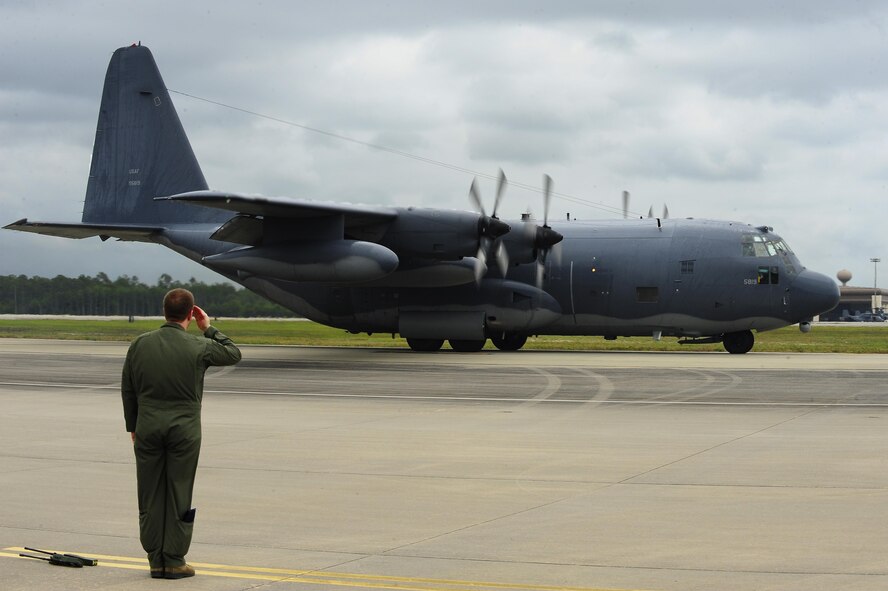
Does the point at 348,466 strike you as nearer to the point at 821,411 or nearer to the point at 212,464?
the point at 212,464

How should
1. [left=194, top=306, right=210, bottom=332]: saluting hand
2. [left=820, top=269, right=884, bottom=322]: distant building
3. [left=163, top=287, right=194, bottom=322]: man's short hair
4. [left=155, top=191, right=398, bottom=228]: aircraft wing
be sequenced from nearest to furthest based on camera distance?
[left=163, top=287, right=194, bottom=322]: man's short hair → [left=194, top=306, right=210, bottom=332]: saluting hand → [left=155, top=191, right=398, bottom=228]: aircraft wing → [left=820, top=269, right=884, bottom=322]: distant building

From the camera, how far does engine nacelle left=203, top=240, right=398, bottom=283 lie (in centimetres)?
3069

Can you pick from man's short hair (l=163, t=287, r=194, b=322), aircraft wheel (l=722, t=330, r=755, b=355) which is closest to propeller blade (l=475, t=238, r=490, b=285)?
aircraft wheel (l=722, t=330, r=755, b=355)

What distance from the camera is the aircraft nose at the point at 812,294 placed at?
33969 millimetres

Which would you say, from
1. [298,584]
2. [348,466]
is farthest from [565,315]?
[298,584]

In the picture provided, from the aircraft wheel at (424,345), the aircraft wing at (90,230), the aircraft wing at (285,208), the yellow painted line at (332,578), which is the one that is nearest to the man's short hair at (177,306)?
the yellow painted line at (332,578)

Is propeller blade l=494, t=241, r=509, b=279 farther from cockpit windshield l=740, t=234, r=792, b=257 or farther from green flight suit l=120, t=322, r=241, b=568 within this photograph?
green flight suit l=120, t=322, r=241, b=568

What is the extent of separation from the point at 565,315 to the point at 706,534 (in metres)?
27.7

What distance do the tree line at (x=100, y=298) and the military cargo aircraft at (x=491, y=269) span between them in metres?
12.3

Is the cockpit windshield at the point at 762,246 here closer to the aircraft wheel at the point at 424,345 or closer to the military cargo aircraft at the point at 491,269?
the military cargo aircraft at the point at 491,269

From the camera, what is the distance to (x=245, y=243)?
3419 centimetres

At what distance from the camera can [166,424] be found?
7492mm

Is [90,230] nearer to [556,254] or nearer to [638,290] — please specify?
[556,254]

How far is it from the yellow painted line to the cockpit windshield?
96.0ft
